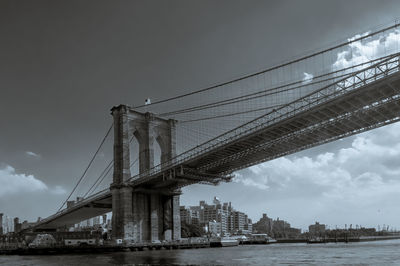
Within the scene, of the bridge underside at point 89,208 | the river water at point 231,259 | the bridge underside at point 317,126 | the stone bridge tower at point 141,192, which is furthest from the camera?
the bridge underside at point 89,208

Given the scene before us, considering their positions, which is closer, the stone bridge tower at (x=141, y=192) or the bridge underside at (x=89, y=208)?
the stone bridge tower at (x=141, y=192)

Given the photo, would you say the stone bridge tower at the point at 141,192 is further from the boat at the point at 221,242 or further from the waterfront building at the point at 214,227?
the waterfront building at the point at 214,227

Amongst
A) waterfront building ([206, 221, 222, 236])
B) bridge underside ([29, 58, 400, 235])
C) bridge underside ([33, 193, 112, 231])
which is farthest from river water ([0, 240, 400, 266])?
waterfront building ([206, 221, 222, 236])

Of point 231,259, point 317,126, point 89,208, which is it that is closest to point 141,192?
point 89,208

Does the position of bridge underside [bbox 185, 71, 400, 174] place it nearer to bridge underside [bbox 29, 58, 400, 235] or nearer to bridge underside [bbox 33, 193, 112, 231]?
bridge underside [bbox 29, 58, 400, 235]

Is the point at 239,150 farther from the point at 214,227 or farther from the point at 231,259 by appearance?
the point at 214,227

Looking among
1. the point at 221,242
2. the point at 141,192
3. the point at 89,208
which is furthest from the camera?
the point at 221,242

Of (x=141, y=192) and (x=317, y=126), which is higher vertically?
(x=317, y=126)

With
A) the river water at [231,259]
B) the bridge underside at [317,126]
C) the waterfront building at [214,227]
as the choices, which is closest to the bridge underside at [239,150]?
the bridge underside at [317,126]

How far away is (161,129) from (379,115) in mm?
33775

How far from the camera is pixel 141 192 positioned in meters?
59.6

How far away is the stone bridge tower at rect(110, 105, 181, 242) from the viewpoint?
186ft

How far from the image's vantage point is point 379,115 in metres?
37.2

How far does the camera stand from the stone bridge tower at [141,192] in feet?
186
